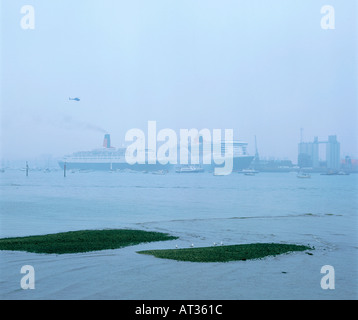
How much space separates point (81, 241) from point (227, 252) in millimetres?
4049

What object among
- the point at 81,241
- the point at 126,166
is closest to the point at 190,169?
the point at 126,166

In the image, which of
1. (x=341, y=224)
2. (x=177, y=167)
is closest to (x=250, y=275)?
(x=341, y=224)

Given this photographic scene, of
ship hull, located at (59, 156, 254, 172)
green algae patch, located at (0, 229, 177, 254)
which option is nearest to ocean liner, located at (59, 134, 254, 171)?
ship hull, located at (59, 156, 254, 172)

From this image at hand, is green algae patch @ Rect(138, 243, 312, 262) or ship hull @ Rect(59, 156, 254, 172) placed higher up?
ship hull @ Rect(59, 156, 254, 172)

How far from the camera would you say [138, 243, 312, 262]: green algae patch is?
9.46 meters

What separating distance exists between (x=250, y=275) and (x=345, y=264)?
263cm

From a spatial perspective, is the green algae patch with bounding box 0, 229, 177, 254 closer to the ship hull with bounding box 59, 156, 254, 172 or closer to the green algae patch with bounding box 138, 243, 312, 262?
the green algae patch with bounding box 138, 243, 312, 262

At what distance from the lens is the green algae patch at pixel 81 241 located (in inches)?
416

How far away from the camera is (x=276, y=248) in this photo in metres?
11.0

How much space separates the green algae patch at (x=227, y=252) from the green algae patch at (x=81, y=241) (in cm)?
151

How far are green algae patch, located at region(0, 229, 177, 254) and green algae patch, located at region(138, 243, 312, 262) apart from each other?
151cm

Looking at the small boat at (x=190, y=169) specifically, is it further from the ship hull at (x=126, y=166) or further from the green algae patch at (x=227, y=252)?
the green algae patch at (x=227, y=252)
